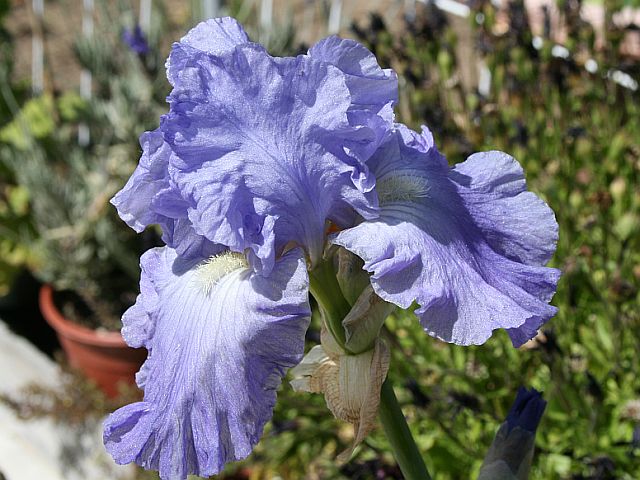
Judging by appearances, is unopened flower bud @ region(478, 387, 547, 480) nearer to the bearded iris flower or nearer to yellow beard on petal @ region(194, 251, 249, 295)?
the bearded iris flower

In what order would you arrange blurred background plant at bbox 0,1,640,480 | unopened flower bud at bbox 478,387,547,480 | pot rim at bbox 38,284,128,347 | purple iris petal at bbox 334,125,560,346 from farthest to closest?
pot rim at bbox 38,284,128,347
blurred background plant at bbox 0,1,640,480
unopened flower bud at bbox 478,387,547,480
purple iris petal at bbox 334,125,560,346

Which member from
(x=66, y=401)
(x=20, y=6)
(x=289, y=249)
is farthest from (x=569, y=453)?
(x=20, y=6)

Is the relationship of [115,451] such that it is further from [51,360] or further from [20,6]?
[20,6]

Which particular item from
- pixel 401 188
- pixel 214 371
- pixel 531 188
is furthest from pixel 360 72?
pixel 531 188

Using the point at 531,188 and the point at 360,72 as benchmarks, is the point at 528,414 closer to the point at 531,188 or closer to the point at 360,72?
the point at 360,72

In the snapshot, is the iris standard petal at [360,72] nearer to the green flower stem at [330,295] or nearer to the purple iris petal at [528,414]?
the green flower stem at [330,295]

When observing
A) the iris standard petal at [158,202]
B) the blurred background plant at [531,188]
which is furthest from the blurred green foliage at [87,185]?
the iris standard petal at [158,202]

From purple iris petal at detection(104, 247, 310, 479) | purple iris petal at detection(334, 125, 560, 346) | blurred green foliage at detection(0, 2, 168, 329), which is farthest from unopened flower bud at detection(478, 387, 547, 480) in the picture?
blurred green foliage at detection(0, 2, 168, 329)
